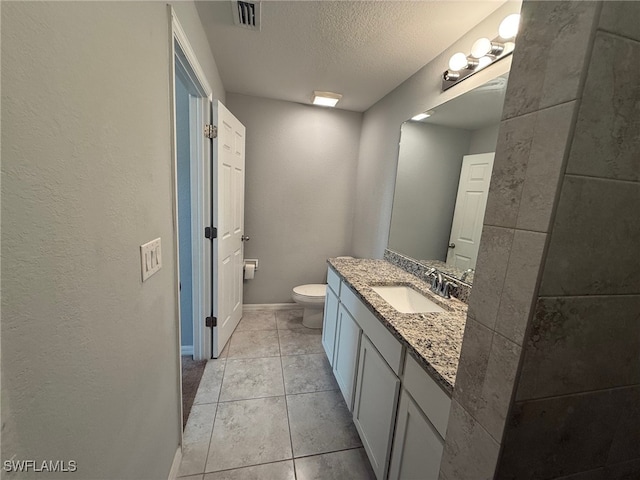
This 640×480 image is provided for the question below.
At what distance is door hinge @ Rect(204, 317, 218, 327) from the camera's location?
2107mm

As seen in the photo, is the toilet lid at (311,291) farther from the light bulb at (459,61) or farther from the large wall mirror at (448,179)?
the light bulb at (459,61)

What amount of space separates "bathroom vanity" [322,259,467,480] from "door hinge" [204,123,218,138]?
1.37m

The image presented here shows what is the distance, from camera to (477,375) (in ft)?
1.88

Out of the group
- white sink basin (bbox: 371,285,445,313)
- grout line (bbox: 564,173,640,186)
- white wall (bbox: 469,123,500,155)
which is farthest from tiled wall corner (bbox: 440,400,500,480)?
white wall (bbox: 469,123,500,155)

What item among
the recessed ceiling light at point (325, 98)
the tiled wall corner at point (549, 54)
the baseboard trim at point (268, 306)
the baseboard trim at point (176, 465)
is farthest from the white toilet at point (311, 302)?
the tiled wall corner at point (549, 54)

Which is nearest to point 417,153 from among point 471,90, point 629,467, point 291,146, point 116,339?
point 471,90

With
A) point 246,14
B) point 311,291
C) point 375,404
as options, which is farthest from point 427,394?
point 246,14

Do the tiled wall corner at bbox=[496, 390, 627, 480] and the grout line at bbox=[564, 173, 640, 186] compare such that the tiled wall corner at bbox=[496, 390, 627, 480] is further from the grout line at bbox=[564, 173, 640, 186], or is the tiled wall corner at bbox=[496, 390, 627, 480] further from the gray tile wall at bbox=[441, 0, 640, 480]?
the grout line at bbox=[564, 173, 640, 186]

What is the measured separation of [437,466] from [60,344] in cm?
107

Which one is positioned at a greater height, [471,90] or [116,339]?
[471,90]

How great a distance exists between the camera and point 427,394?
0.87 meters

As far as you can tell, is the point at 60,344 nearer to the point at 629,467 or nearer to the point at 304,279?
the point at 629,467

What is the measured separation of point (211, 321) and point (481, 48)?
8.33 feet

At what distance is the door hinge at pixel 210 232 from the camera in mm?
1965
